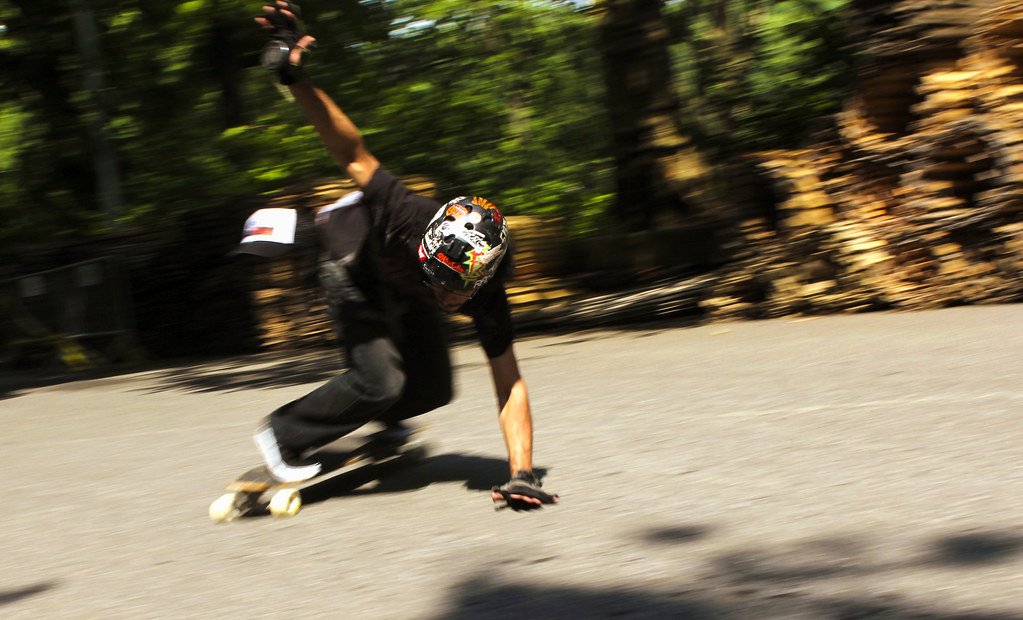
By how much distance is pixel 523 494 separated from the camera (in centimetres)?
411

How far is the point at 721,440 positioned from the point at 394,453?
159 centimetres

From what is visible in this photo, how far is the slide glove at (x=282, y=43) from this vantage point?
13.1 feet

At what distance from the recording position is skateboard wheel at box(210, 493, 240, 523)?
14.4ft

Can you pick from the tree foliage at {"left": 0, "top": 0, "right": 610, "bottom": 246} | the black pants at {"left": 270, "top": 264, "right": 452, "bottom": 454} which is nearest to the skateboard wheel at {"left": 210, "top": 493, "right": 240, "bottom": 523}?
the black pants at {"left": 270, "top": 264, "right": 452, "bottom": 454}

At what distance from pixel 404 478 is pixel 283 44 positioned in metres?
2.11

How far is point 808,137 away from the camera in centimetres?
1101

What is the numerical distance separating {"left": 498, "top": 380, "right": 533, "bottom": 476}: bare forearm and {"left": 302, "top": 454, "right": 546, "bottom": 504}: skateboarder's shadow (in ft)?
1.44

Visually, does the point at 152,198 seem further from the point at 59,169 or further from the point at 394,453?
the point at 394,453

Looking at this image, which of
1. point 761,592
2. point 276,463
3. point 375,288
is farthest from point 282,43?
point 761,592

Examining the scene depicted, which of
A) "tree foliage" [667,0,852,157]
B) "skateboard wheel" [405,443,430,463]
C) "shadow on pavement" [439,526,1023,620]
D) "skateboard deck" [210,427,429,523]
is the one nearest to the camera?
"shadow on pavement" [439,526,1023,620]

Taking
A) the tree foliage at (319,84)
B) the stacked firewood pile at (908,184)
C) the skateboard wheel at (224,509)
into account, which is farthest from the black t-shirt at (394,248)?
the tree foliage at (319,84)

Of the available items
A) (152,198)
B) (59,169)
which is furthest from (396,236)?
(59,169)

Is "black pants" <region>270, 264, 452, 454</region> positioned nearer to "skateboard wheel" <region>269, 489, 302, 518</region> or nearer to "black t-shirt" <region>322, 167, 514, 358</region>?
"black t-shirt" <region>322, 167, 514, 358</region>

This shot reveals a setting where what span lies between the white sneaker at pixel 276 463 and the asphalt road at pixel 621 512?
179 mm
